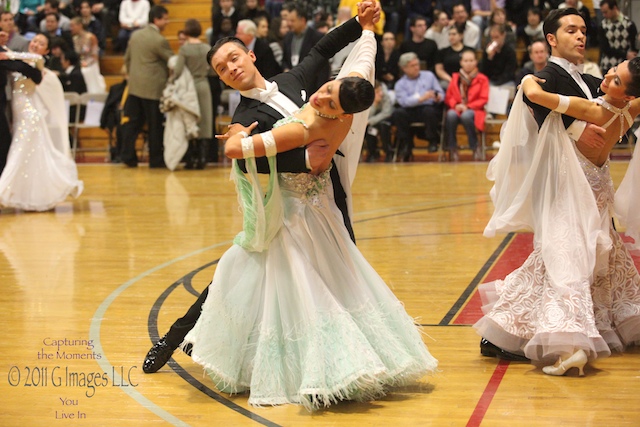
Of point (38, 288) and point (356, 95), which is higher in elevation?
point (356, 95)

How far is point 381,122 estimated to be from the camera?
1382 cm

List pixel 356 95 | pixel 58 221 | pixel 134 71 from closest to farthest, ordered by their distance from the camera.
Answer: pixel 356 95 → pixel 58 221 → pixel 134 71

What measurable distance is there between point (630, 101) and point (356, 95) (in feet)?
5.33

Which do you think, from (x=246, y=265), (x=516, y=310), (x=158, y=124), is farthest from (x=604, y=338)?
(x=158, y=124)

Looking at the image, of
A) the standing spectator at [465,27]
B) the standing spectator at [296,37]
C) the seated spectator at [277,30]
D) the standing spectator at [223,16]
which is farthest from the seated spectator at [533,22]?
the standing spectator at [223,16]

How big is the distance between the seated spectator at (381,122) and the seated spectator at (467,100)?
2.80 ft

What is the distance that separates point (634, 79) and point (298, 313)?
196 cm

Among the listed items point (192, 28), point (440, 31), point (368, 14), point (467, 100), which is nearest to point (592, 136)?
point (368, 14)

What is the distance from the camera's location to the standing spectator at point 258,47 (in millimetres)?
13805

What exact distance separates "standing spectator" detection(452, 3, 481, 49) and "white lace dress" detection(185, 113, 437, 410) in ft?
34.3

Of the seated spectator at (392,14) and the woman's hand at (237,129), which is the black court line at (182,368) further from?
the seated spectator at (392,14)

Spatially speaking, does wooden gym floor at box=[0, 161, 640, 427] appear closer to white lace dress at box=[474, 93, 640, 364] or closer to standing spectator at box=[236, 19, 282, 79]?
white lace dress at box=[474, 93, 640, 364]

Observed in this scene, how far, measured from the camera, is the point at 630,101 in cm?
480

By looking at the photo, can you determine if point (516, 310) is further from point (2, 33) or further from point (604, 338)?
point (2, 33)
